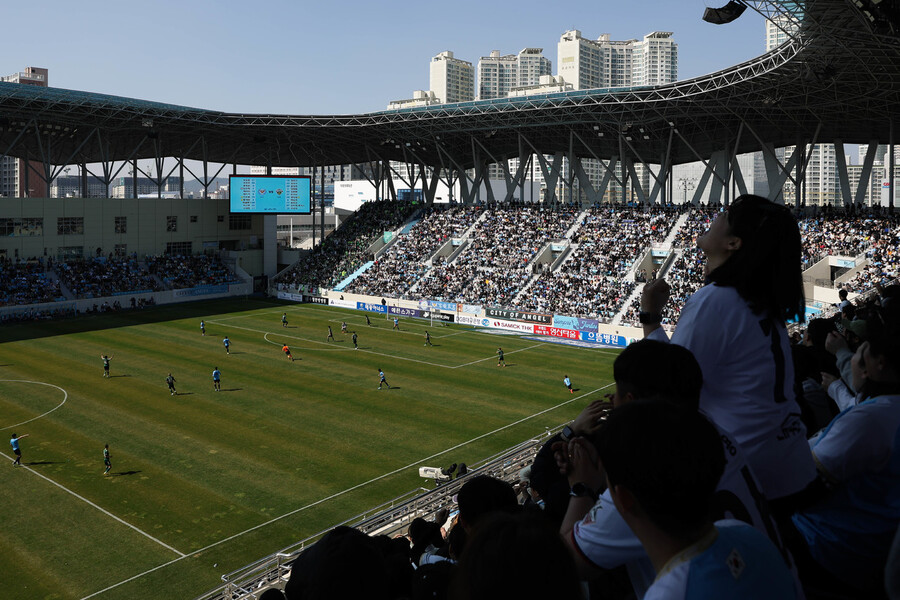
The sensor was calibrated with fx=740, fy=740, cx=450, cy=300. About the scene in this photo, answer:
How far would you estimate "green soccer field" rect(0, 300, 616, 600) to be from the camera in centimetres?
1941

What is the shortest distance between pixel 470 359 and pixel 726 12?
2327cm

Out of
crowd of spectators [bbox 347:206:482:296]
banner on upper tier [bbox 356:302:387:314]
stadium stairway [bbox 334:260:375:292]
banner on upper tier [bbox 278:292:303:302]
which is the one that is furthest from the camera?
banner on upper tier [bbox 278:292:303:302]

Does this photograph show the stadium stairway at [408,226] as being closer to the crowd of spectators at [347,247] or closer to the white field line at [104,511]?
the crowd of spectators at [347,247]

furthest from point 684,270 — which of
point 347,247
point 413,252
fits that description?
point 347,247

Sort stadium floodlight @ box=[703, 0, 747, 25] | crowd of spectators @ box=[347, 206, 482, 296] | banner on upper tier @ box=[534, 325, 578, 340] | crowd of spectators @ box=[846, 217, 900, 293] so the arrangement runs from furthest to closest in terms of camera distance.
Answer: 1. crowd of spectators @ box=[347, 206, 482, 296]
2. banner on upper tier @ box=[534, 325, 578, 340]
3. crowd of spectators @ box=[846, 217, 900, 293]
4. stadium floodlight @ box=[703, 0, 747, 25]

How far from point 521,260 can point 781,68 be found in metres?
25.4

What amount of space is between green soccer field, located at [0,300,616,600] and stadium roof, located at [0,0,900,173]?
63.5ft

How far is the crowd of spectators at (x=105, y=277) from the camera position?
61906mm

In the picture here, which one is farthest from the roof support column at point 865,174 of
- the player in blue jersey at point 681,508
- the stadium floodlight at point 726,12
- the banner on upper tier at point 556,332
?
the player in blue jersey at point 681,508

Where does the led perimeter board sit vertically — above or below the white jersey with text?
above

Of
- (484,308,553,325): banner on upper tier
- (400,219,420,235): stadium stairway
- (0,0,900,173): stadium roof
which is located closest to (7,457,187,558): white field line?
(0,0,900,173): stadium roof

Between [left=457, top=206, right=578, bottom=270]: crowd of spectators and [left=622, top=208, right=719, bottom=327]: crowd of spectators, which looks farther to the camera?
[left=457, top=206, right=578, bottom=270]: crowd of spectators

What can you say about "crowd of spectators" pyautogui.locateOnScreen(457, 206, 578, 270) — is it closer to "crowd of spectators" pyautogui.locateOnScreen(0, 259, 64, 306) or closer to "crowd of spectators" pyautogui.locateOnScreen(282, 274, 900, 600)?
"crowd of spectators" pyautogui.locateOnScreen(0, 259, 64, 306)

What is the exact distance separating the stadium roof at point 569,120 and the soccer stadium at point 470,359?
336mm
